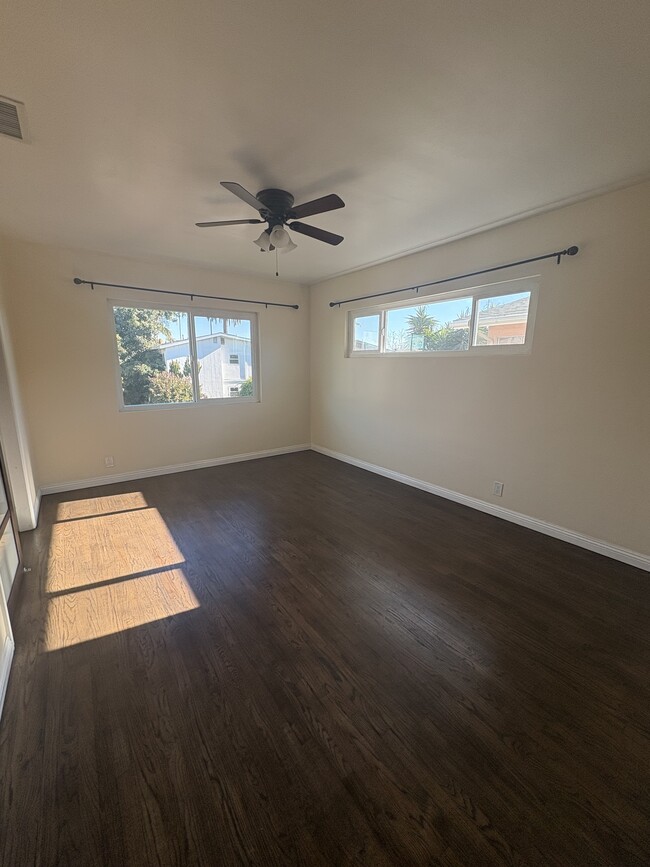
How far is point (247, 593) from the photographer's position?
2176 mm

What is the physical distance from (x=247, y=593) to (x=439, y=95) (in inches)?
108

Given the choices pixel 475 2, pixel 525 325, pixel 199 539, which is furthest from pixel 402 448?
pixel 475 2

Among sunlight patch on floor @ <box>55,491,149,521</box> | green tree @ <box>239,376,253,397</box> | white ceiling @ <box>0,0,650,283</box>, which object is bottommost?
sunlight patch on floor @ <box>55,491,149,521</box>

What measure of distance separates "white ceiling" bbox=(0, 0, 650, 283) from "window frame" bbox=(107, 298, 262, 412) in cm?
132

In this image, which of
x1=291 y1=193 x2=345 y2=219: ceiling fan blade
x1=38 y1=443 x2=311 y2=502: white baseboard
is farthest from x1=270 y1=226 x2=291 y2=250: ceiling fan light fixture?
x1=38 y1=443 x2=311 y2=502: white baseboard

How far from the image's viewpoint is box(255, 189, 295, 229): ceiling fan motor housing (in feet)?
7.51

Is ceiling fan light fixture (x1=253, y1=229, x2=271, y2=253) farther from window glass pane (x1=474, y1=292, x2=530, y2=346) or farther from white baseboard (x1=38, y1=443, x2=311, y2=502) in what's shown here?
white baseboard (x1=38, y1=443, x2=311, y2=502)

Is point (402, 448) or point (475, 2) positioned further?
point (402, 448)

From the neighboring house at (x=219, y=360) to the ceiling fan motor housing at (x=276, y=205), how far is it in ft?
8.06

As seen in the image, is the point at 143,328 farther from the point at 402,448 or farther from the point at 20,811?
→ the point at 20,811

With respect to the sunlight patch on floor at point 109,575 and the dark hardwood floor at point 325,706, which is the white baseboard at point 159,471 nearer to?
the sunlight patch on floor at point 109,575

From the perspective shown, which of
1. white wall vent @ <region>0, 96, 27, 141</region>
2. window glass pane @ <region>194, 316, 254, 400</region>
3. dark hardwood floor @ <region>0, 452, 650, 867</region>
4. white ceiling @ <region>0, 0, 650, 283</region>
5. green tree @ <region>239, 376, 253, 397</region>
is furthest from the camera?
green tree @ <region>239, 376, 253, 397</region>

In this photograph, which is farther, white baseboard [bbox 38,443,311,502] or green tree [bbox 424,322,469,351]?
white baseboard [bbox 38,443,311,502]

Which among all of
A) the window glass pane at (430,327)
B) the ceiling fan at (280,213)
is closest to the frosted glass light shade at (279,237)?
the ceiling fan at (280,213)
